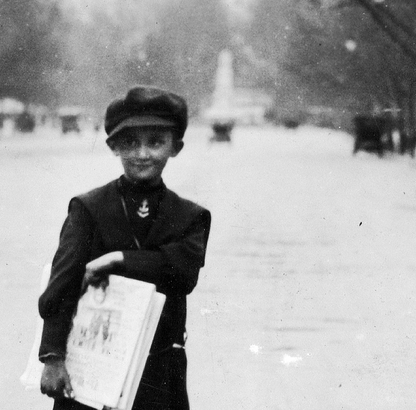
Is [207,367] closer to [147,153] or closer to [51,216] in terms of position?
[147,153]

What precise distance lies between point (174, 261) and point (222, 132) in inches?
901

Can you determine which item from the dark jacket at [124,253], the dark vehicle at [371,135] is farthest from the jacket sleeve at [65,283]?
A: the dark vehicle at [371,135]

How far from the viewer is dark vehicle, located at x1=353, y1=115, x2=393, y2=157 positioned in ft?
68.4

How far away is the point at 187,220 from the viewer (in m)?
2.40

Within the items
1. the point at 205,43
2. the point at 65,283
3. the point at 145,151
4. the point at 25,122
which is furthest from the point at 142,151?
the point at 25,122

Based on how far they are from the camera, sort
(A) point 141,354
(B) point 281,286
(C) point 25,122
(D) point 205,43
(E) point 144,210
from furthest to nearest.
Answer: (C) point 25,122 < (D) point 205,43 < (B) point 281,286 < (E) point 144,210 < (A) point 141,354

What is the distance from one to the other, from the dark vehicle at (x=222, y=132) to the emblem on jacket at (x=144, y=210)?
22113 mm

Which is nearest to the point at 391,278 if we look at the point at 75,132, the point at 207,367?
the point at 207,367

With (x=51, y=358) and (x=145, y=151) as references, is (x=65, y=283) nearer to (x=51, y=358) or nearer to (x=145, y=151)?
(x=51, y=358)

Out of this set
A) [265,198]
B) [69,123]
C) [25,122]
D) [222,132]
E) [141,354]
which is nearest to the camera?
[141,354]

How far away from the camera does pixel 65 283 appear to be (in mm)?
2305

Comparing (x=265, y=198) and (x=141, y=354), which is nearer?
(x=141, y=354)

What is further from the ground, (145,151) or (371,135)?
(371,135)

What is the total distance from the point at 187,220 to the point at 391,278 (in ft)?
15.9
